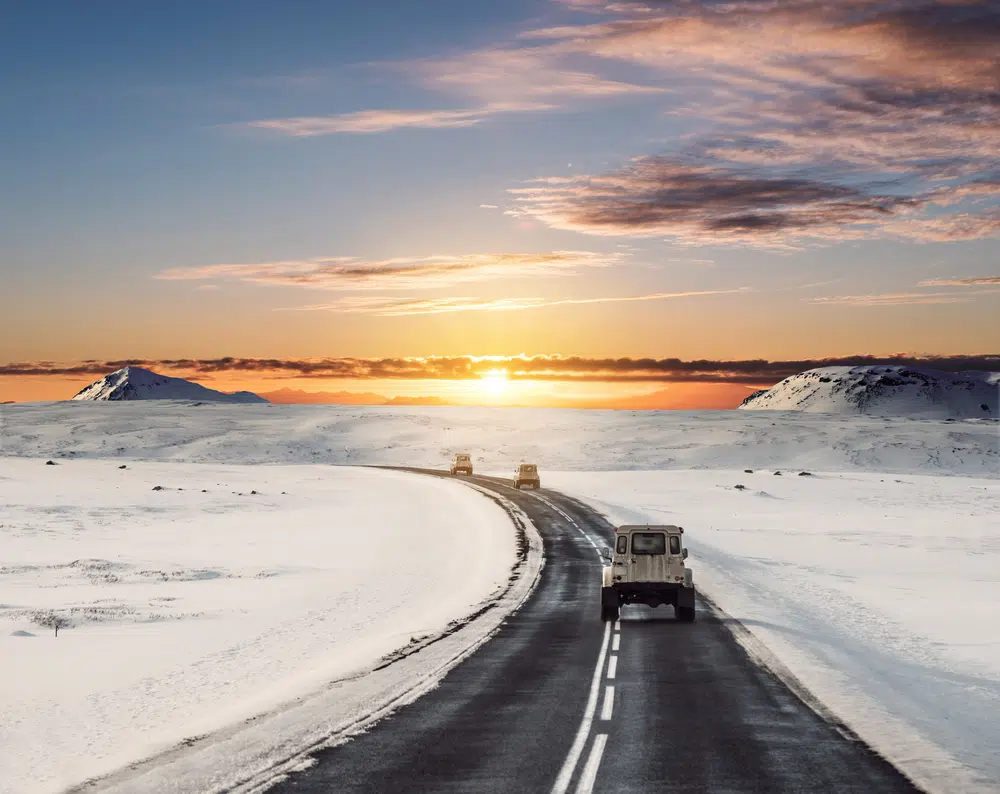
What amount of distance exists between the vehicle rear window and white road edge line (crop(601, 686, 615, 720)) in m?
9.30

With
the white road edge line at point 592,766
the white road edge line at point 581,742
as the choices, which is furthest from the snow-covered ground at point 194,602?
the white road edge line at point 592,766

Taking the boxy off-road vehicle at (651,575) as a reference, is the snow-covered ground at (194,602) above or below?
below

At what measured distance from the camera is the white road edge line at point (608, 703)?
16.0 metres

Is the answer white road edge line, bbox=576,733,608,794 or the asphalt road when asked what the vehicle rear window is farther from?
white road edge line, bbox=576,733,608,794

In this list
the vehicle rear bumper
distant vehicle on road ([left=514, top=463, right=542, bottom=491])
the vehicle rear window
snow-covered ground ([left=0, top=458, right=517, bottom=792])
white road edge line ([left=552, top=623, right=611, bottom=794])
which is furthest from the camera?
distant vehicle on road ([left=514, top=463, right=542, bottom=491])

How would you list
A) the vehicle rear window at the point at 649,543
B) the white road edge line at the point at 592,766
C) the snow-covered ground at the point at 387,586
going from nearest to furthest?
the white road edge line at the point at 592,766
the snow-covered ground at the point at 387,586
the vehicle rear window at the point at 649,543

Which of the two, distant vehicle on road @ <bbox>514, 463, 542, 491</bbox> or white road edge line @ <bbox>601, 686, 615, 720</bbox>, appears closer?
white road edge line @ <bbox>601, 686, 615, 720</bbox>

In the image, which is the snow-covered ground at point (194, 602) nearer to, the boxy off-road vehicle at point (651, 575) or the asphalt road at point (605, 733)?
the asphalt road at point (605, 733)

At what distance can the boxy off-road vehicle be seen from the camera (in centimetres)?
2703

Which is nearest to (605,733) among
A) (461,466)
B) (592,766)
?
(592,766)

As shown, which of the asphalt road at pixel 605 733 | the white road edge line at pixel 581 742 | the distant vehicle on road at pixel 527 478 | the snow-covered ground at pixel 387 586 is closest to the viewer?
the white road edge line at pixel 581 742

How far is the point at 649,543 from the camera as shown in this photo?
2739 centimetres

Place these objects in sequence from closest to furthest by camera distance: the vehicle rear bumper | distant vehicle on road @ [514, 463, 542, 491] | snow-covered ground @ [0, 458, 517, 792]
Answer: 1. snow-covered ground @ [0, 458, 517, 792]
2. the vehicle rear bumper
3. distant vehicle on road @ [514, 463, 542, 491]

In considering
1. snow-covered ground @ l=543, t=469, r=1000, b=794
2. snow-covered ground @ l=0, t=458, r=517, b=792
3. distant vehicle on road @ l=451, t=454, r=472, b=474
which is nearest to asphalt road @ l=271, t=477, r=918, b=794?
snow-covered ground @ l=543, t=469, r=1000, b=794
